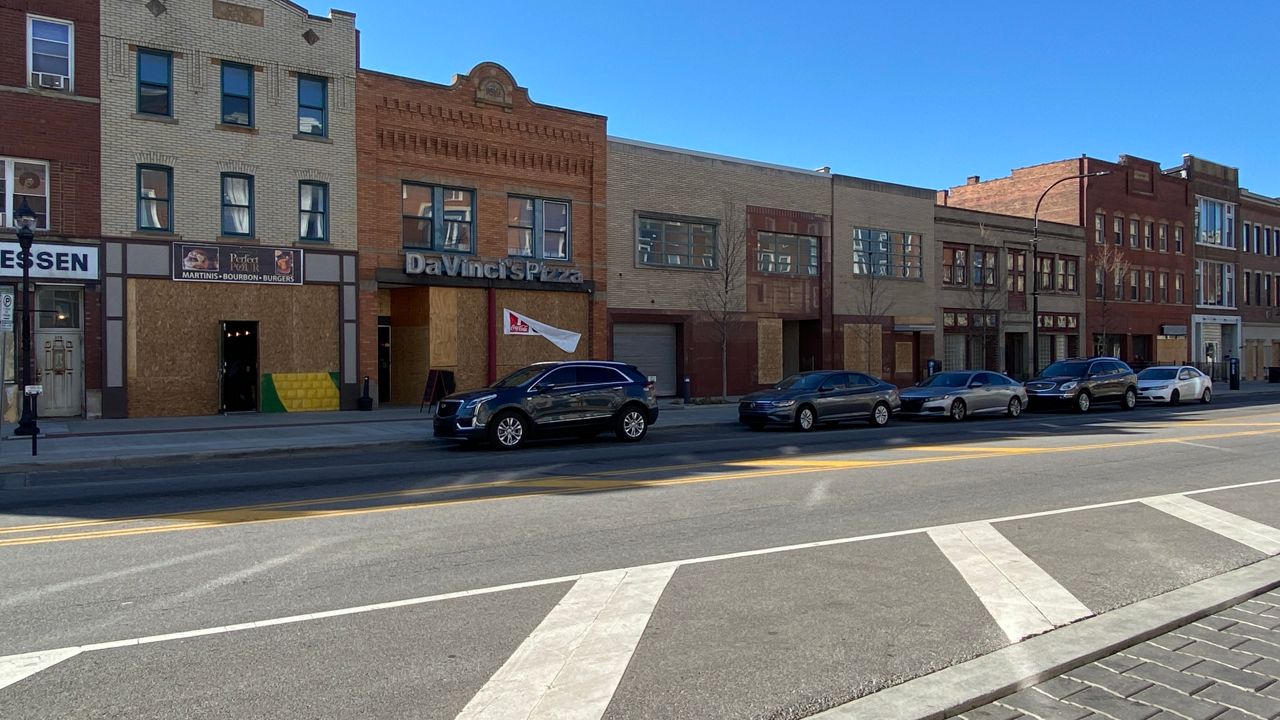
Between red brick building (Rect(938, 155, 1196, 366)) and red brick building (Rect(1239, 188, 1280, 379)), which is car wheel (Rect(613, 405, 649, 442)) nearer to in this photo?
red brick building (Rect(938, 155, 1196, 366))

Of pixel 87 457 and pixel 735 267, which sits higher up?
pixel 735 267

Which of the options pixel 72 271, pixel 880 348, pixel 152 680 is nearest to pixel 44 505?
pixel 152 680

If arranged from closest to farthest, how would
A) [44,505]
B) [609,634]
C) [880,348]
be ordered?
[609,634] < [44,505] < [880,348]

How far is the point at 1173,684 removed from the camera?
4.83 metres

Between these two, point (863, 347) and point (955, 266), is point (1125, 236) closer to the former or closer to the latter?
point (955, 266)

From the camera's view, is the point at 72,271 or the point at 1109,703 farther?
the point at 72,271

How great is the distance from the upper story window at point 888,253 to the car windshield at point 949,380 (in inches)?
513

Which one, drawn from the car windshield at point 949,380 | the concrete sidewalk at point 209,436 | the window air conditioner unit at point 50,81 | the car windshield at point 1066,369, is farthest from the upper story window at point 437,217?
the car windshield at point 1066,369

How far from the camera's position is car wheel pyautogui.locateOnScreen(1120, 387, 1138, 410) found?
28911 millimetres

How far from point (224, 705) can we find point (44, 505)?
26.3ft

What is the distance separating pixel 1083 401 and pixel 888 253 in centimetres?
1311

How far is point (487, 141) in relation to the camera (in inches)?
1101

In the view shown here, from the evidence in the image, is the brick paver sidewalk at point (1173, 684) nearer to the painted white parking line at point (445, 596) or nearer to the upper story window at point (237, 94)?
the painted white parking line at point (445, 596)

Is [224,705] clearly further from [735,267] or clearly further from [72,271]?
[735,267]
